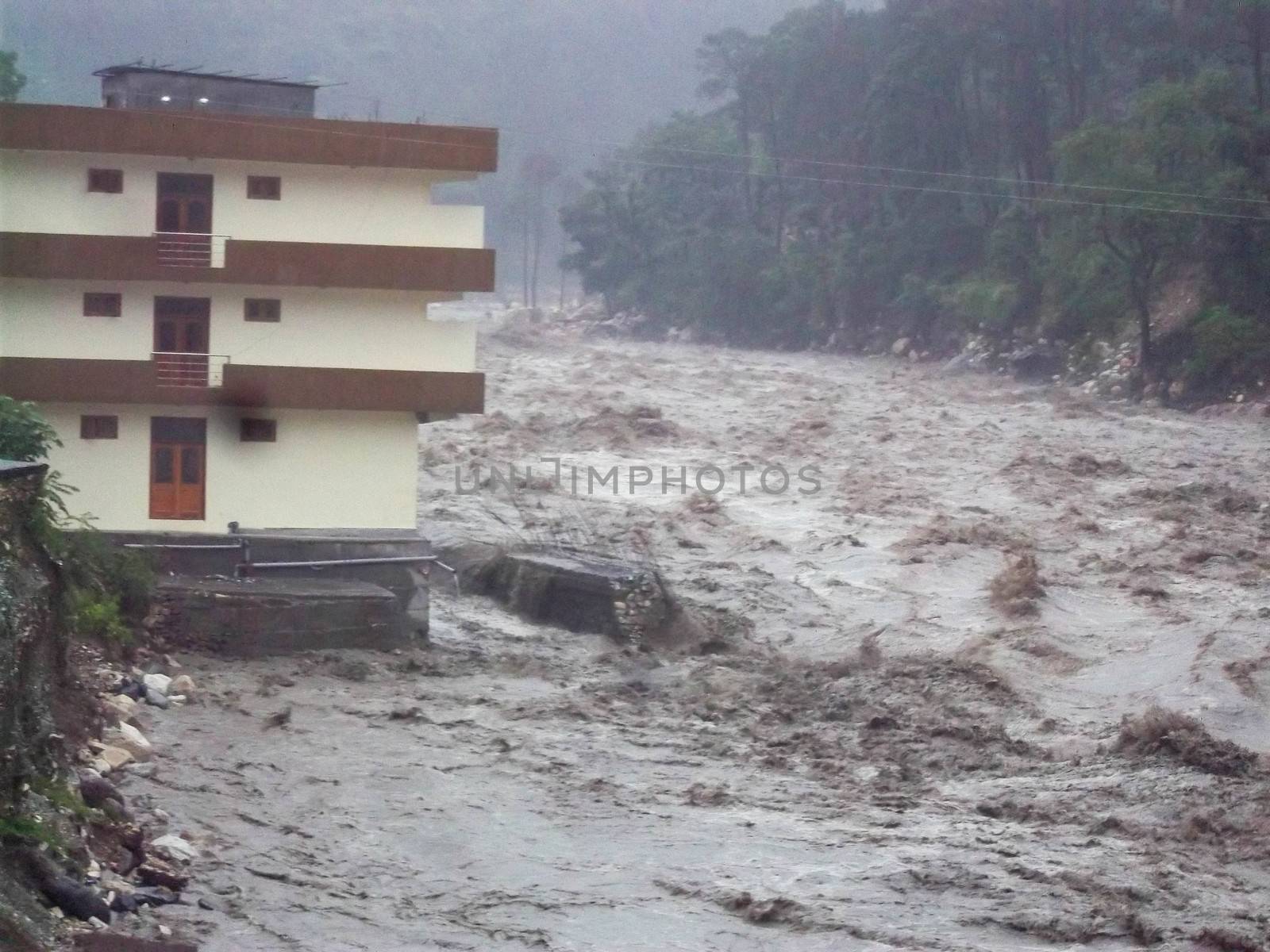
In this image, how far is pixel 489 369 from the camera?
58156mm

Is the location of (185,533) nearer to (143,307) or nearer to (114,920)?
(143,307)

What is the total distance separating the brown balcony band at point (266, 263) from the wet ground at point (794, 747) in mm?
4533

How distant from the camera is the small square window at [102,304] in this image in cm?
2116

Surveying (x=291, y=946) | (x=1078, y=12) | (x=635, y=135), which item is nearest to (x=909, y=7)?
(x=1078, y=12)

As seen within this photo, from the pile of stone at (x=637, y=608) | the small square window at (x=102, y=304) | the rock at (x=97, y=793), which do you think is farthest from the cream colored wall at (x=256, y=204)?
the rock at (x=97, y=793)

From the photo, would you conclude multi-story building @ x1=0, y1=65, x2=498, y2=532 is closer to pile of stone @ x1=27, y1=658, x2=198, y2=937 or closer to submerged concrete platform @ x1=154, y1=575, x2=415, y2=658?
submerged concrete platform @ x1=154, y1=575, x2=415, y2=658

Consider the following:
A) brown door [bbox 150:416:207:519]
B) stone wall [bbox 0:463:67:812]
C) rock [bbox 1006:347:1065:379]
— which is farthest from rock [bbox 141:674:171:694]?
rock [bbox 1006:347:1065:379]

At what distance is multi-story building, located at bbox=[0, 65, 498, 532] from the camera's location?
813 inches

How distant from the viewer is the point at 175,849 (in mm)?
11352

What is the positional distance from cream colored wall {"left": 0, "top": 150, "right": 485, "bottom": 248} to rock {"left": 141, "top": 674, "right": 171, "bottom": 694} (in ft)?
21.3

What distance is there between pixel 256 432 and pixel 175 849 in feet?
34.7

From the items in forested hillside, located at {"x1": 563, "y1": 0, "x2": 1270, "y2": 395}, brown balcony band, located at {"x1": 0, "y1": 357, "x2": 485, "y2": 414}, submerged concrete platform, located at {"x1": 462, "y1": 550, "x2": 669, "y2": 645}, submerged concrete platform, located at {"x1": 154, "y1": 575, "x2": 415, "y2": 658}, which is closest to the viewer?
submerged concrete platform, located at {"x1": 154, "y1": 575, "x2": 415, "y2": 658}

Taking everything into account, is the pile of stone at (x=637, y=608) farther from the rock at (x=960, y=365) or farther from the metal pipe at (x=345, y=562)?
the rock at (x=960, y=365)

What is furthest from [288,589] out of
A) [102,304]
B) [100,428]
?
[102,304]
